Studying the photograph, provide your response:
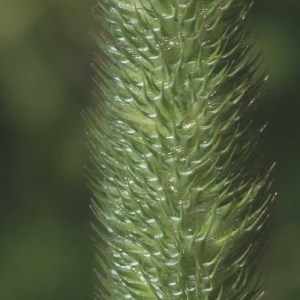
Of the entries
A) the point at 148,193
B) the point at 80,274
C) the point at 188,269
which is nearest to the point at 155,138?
the point at 148,193

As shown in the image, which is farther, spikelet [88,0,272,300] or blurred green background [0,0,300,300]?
blurred green background [0,0,300,300]

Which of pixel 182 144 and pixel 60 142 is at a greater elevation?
pixel 182 144

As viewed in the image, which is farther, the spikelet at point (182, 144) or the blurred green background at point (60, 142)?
the blurred green background at point (60, 142)

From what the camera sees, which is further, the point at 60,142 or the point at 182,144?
the point at 60,142

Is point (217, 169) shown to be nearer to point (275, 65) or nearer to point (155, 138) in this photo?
point (155, 138)
